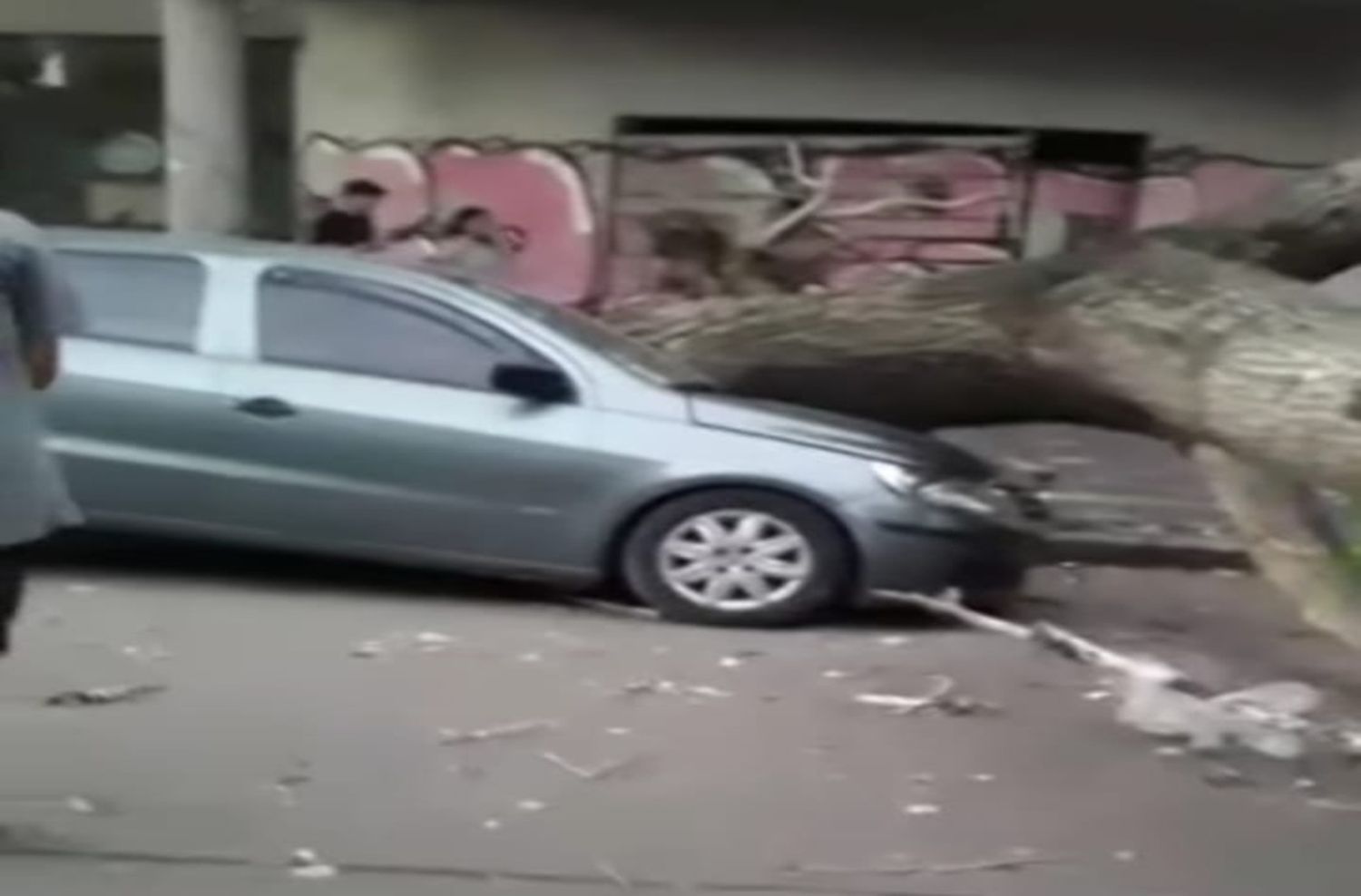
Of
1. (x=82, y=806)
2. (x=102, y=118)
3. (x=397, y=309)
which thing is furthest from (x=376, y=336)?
(x=102, y=118)

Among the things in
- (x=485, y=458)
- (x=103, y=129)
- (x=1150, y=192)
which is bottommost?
(x=485, y=458)

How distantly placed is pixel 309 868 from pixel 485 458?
361 cm

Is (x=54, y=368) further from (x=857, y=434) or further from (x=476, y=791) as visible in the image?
(x=857, y=434)

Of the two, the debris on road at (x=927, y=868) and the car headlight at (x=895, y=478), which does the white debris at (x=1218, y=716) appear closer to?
the debris on road at (x=927, y=868)

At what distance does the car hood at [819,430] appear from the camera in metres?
9.36

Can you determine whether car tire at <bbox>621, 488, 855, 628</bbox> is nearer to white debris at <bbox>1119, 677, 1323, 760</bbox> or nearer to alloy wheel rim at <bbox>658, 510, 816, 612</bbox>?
alloy wheel rim at <bbox>658, 510, 816, 612</bbox>

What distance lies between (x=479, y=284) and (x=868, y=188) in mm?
8001

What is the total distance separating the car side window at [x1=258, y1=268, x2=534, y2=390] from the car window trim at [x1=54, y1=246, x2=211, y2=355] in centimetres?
25

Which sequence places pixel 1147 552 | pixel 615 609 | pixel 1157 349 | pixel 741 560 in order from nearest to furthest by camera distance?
pixel 1157 349 < pixel 741 560 < pixel 615 609 < pixel 1147 552

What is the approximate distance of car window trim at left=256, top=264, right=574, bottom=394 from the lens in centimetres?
948

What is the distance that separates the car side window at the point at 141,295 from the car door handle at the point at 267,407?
0.37m

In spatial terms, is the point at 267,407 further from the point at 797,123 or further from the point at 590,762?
the point at 797,123

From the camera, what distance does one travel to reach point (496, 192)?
17797mm

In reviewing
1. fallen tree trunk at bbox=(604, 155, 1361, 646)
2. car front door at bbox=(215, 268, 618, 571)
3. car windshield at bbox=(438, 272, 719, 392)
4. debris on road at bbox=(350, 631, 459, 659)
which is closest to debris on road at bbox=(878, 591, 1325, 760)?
fallen tree trunk at bbox=(604, 155, 1361, 646)
